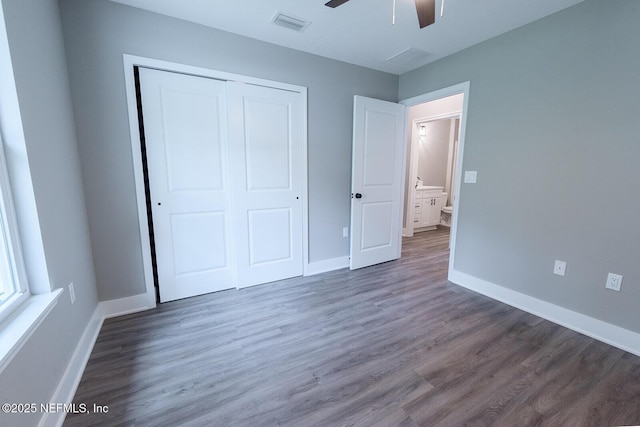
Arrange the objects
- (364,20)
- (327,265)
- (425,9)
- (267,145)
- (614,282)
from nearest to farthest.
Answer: (425,9)
(614,282)
(364,20)
(267,145)
(327,265)

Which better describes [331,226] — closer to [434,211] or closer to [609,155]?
[609,155]

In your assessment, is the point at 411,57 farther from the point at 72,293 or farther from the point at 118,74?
the point at 72,293

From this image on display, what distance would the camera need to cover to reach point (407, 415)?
1.32m

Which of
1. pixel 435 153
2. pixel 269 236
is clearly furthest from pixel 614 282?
pixel 435 153

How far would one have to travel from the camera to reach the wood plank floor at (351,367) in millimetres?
1330

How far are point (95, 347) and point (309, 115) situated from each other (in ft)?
8.66

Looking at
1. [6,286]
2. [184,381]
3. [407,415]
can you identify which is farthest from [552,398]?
[6,286]

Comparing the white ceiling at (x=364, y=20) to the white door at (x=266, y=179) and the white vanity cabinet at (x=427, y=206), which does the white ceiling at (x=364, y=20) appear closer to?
the white door at (x=266, y=179)

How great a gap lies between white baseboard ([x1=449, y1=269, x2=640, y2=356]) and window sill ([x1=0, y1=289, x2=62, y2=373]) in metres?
3.24

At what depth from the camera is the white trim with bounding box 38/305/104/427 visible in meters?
1.21

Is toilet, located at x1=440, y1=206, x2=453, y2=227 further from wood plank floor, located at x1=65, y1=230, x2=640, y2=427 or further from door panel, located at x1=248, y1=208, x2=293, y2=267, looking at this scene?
door panel, located at x1=248, y1=208, x2=293, y2=267

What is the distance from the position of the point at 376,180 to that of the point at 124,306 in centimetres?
283

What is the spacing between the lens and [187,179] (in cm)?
234

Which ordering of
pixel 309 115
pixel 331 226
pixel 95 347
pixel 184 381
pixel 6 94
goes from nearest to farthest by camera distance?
pixel 6 94, pixel 184 381, pixel 95 347, pixel 309 115, pixel 331 226
